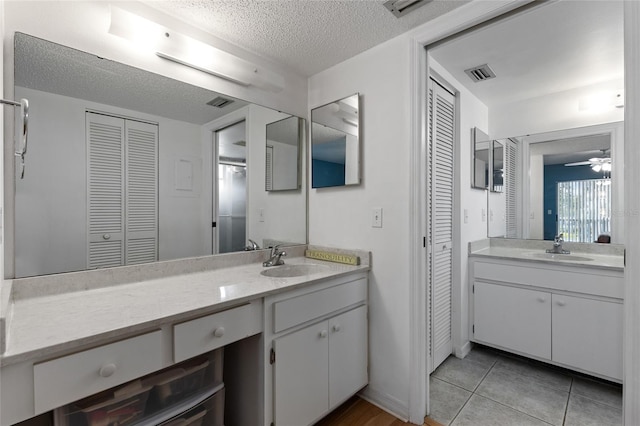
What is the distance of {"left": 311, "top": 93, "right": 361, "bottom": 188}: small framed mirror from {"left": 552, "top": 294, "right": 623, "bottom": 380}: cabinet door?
1.77 m

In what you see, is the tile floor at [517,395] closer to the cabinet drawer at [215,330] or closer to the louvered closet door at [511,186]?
the louvered closet door at [511,186]

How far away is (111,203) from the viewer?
147cm

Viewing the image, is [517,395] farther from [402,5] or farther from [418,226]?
[402,5]

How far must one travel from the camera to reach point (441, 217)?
91.7 inches

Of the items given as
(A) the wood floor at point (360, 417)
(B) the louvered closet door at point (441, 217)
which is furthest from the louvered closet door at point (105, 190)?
(B) the louvered closet door at point (441, 217)

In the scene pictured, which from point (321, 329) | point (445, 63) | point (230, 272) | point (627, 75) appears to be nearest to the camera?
point (627, 75)

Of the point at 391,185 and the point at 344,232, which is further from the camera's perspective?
the point at 344,232

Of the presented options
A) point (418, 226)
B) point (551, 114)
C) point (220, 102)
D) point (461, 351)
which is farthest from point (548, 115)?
point (220, 102)

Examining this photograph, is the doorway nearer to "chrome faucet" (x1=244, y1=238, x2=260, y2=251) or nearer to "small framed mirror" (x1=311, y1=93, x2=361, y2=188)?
"chrome faucet" (x1=244, y1=238, x2=260, y2=251)

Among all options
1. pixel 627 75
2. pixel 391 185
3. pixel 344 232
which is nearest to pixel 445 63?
pixel 391 185

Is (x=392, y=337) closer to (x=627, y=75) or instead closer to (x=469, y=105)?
(x=627, y=75)

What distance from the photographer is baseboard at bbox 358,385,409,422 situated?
A: 5.70ft

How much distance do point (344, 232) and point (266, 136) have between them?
0.87 metres

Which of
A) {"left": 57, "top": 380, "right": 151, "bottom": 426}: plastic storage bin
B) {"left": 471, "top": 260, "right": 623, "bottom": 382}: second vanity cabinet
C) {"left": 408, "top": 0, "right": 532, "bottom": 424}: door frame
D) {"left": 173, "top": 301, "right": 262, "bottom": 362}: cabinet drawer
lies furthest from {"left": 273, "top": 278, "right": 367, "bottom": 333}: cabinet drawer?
{"left": 471, "top": 260, "right": 623, "bottom": 382}: second vanity cabinet
